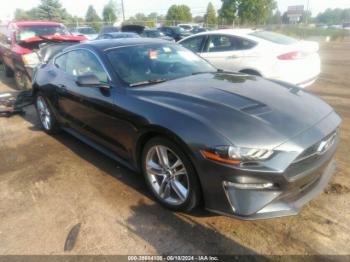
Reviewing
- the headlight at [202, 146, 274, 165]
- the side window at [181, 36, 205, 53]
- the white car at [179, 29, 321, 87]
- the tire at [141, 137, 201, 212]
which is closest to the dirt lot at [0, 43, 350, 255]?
the tire at [141, 137, 201, 212]

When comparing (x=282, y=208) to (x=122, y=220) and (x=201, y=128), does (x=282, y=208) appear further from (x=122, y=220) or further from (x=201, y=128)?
(x=122, y=220)

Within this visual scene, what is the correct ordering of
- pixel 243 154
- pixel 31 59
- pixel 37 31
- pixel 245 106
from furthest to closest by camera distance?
1. pixel 37 31
2. pixel 31 59
3. pixel 245 106
4. pixel 243 154

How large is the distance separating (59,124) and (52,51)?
2.84 m

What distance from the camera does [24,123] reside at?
6332 millimetres

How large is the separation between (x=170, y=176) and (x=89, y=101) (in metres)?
1.56

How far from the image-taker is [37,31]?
9719mm

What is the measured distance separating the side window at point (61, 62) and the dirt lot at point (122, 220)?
4.79ft

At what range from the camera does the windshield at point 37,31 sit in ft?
30.0

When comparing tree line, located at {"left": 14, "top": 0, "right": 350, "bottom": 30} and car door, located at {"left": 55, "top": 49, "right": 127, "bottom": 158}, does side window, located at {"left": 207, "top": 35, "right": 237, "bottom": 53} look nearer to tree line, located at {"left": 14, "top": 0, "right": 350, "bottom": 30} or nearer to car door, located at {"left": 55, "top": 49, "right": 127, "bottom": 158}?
car door, located at {"left": 55, "top": 49, "right": 127, "bottom": 158}

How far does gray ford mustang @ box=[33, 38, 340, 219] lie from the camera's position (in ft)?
8.12

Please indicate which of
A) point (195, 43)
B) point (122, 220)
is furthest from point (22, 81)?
point (122, 220)

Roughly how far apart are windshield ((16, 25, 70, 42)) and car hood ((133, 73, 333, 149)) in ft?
24.0

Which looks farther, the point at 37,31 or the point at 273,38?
the point at 37,31

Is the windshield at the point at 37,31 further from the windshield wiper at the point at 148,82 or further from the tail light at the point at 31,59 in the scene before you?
the windshield wiper at the point at 148,82
